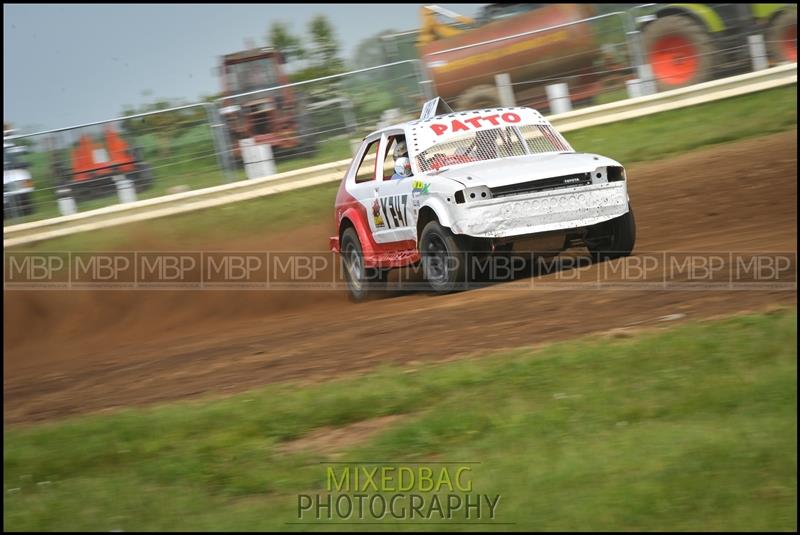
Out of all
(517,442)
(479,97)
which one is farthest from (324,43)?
(517,442)

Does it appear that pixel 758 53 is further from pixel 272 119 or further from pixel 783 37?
pixel 272 119

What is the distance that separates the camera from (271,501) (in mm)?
4582

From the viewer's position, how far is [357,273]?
10.8 m

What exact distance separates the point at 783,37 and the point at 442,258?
12208mm

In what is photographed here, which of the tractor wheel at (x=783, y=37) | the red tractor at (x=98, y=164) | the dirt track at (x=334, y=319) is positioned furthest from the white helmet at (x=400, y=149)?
the tractor wheel at (x=783, y=37)

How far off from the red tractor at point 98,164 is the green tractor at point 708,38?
31.5 ft

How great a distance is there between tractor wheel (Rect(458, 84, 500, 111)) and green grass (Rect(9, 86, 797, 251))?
200 centimetres

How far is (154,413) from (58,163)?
41.7 ft

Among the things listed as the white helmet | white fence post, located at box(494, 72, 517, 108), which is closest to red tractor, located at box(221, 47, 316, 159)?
white fence post, located at box(494, 72, 517, 108)

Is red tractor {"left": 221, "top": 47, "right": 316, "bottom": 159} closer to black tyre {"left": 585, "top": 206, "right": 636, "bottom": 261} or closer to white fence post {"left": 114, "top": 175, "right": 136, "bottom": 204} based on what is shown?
white fence post {"left": 114, "top": 175, "right": 136, "bottom": 204}

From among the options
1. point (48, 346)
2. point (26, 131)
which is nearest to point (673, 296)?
point (48, 346)

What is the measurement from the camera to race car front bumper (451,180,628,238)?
27.6ft

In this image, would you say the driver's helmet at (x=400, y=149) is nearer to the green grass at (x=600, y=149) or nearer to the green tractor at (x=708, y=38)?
the green grass at (x=600, y=149)

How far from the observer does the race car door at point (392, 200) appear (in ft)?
30.8
